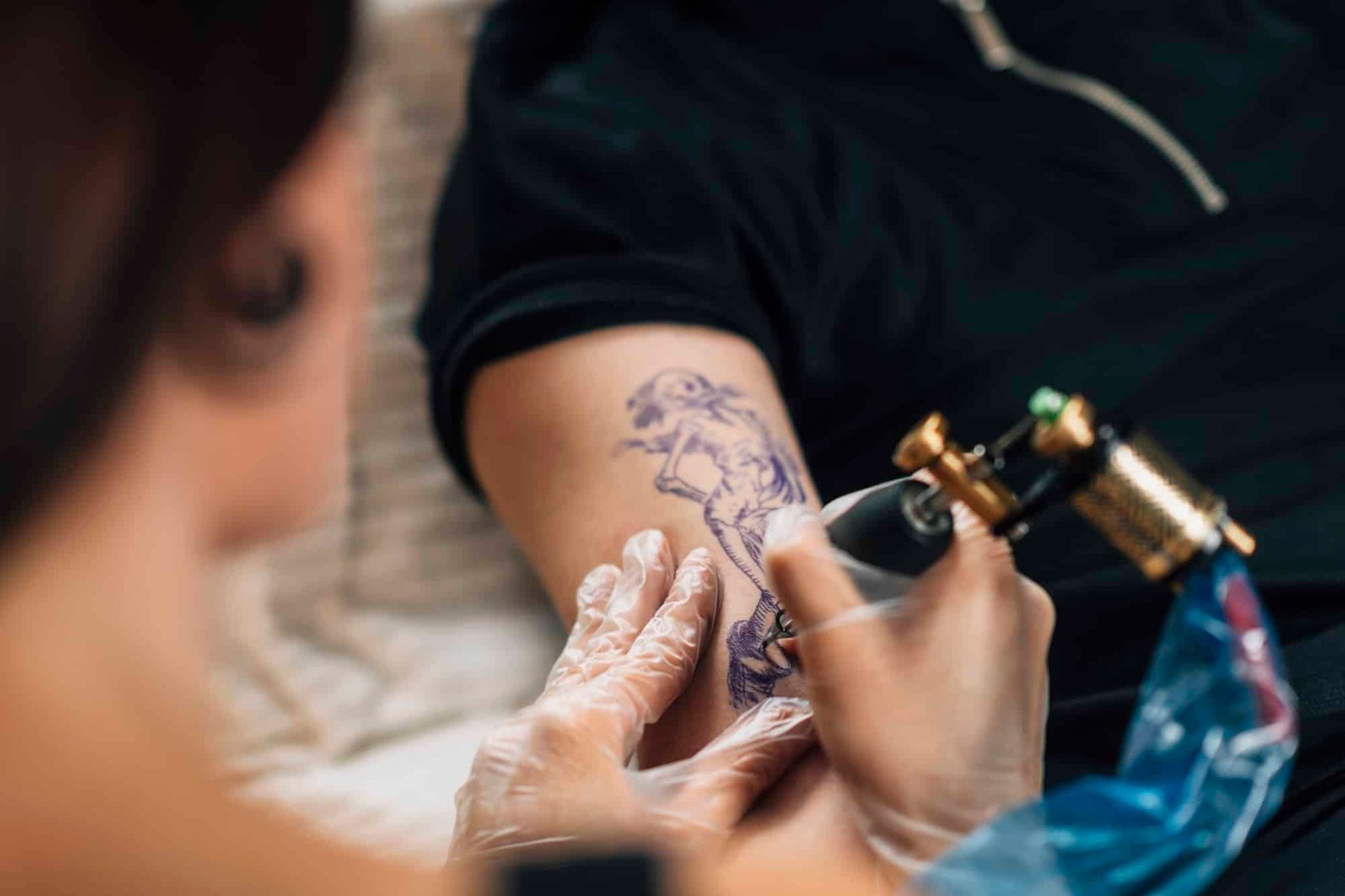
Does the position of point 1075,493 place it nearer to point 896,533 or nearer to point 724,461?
point 896,533

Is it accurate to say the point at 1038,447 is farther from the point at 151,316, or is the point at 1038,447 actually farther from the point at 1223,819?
the point at 151,316

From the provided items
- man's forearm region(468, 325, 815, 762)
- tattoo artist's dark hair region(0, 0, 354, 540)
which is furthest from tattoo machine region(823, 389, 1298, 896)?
tattoo artist's dark hair region(0, 0, 354, 540)

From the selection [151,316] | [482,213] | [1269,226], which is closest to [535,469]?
[482,213]

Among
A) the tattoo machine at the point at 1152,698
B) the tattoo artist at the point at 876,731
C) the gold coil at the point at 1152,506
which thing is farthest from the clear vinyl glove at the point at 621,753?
the gold coil at the point at 1152,506

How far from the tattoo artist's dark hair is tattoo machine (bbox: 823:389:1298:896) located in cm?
32

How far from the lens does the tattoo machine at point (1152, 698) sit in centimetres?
51

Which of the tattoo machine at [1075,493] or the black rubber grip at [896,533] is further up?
the tattoo machine at [1075,493]

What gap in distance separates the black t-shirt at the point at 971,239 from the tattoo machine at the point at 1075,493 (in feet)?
0.99

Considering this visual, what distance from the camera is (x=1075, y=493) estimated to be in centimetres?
52

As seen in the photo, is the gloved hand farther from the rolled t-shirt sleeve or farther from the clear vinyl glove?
the rolled t-shirt sleeve

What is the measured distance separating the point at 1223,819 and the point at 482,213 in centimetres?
68

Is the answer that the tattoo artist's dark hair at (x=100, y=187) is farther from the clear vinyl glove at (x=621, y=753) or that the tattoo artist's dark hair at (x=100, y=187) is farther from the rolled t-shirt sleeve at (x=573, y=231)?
the rolled t-shirt sleeve at (x=573, y=231)

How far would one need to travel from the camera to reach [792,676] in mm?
695

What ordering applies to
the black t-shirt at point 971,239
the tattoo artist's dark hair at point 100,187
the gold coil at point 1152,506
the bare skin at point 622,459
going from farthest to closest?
the black t-shirt at point 971,239, the bare skin at point 622,459, the gold coil at point 1152,506, the tattoo artist's dark hair at point 100,187
